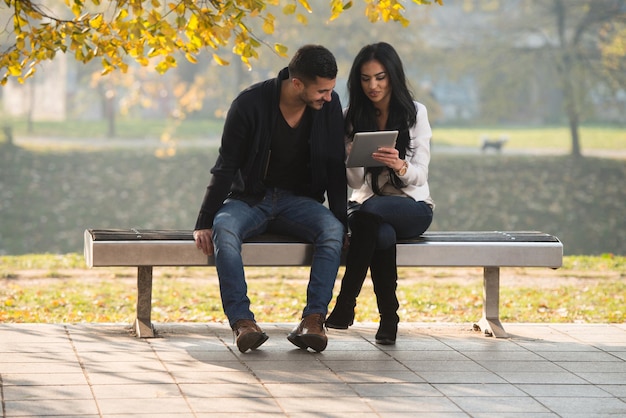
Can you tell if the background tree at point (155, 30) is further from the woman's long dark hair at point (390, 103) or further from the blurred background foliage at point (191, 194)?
the blurred background foliage at point (191, 194)

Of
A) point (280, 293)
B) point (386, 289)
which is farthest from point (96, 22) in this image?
point (280, 293)

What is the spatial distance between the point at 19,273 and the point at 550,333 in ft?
18.7

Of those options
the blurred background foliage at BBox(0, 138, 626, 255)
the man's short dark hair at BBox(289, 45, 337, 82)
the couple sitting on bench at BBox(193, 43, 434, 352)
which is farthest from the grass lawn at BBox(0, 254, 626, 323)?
the blurred background foliage at BBox(0, 138, 626, 255)

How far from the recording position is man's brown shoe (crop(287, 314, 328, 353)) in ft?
16.4

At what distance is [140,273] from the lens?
554 cm

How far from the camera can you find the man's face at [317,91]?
5.07 m

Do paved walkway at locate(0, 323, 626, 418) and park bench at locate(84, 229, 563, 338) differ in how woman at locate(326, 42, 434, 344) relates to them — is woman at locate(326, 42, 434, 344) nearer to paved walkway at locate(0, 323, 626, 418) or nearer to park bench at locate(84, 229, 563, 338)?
park bench at locate(84, 229, 563, 338)

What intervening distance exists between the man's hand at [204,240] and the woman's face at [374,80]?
1.11 meters

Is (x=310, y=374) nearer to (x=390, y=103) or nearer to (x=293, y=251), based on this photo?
(x=293, y=251)

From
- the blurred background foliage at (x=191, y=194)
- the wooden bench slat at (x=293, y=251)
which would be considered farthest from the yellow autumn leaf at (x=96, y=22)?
the blurred background foliage at (x=191, y=194)

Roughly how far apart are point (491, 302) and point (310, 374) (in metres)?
1.60

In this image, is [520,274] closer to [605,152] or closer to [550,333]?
[550,333]

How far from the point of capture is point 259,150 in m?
5.36

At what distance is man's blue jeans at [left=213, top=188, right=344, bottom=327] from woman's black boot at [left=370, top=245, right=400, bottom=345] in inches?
8.9
